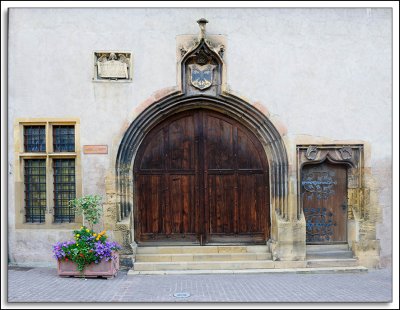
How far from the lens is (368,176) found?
28.1 ft

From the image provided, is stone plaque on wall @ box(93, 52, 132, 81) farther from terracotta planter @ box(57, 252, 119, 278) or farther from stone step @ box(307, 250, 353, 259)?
stone step @ box(307, 250, 353, 259)

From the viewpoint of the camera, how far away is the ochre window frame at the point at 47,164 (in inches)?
330

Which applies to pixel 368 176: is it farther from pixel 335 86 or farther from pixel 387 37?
pixel 387 37

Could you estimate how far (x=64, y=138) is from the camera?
8.54 metres

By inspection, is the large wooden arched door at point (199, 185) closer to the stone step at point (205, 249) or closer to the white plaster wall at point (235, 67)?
the stone step at point (205, 249)

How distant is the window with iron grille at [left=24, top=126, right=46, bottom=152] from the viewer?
8562 mm

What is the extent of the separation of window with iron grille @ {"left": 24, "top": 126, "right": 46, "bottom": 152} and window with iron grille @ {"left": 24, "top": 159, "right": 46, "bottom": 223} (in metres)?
0.23

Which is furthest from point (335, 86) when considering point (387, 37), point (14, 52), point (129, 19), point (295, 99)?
point (14, 52)

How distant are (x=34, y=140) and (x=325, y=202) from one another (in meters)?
5.84

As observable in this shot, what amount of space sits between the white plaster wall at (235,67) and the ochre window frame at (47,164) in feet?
0.36

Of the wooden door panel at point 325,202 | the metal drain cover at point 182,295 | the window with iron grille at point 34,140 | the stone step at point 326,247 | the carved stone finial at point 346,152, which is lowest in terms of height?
the metal drain cover at point 182,295

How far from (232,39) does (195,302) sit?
4899mm

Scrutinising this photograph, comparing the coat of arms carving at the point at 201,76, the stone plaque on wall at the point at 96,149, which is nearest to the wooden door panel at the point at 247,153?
the coat of arms carving at the point at 201,76

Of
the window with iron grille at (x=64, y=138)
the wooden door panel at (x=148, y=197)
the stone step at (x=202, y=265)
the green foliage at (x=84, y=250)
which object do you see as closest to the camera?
the green foliage at (x=84, y=250)
